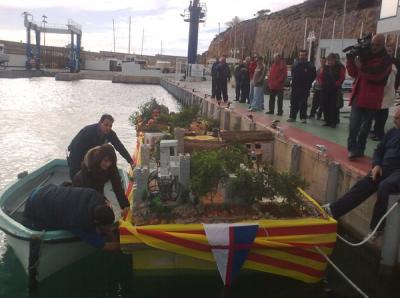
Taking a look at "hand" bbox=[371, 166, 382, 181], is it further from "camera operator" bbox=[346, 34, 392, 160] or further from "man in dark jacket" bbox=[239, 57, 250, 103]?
"man in dark jacket" bbox=[239, 57, 250, 103]

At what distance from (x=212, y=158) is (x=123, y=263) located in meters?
1.84

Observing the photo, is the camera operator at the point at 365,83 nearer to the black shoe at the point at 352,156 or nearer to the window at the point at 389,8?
the black shoe at the point at 352,156

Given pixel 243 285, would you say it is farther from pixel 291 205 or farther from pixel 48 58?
pixel 48 58

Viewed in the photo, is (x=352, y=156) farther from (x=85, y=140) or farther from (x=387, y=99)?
(x=85, y=140)

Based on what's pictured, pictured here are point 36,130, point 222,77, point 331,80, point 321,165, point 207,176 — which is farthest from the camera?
point 36,130

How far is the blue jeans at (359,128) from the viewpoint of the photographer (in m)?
6.99

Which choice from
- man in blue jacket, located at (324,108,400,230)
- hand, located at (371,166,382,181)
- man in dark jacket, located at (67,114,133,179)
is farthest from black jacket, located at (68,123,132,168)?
hand, located at (371,166,382,181)

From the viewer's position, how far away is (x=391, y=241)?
5359 millimetres

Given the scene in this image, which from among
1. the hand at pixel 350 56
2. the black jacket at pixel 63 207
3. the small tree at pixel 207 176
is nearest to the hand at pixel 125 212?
the black jacket at pixel 63 207

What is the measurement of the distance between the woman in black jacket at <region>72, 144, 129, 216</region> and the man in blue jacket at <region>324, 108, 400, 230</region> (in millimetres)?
2638

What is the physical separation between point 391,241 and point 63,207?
374cm

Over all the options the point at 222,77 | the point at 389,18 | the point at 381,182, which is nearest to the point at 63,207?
the point at 381,182

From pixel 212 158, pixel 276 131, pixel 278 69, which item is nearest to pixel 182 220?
pixel 212 158

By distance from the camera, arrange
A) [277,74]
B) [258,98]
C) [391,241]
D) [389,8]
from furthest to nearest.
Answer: [258,98], [389,8], [277,74], [391,241]
